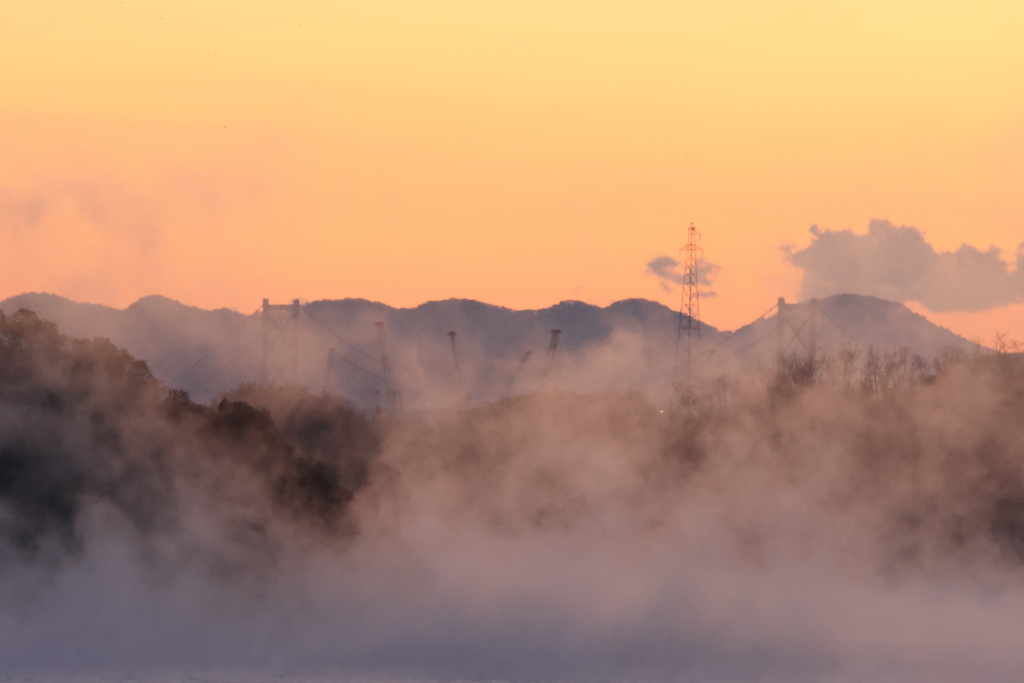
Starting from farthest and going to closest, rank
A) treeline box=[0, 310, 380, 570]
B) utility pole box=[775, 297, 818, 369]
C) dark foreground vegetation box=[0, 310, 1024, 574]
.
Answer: utility pole box=[775, 297, 818, 369] < dark foreground vegetation box=[0, 310, 1024, 574] < treeline box=[0, 310, 380, 570]

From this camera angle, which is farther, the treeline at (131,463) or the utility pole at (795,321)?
the utility pole at (795,321)

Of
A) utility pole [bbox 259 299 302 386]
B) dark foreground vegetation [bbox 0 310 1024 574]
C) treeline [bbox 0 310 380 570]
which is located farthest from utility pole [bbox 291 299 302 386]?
treeline [bbox 0 310 380 570]

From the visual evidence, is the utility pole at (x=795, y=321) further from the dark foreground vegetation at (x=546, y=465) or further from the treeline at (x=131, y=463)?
the treeline at (x=131, y=463)

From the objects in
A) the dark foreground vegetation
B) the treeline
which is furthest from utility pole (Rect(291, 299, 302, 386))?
the treeline

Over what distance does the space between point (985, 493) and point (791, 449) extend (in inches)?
490

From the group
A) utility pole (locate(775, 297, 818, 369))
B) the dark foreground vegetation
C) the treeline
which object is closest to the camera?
the treeline

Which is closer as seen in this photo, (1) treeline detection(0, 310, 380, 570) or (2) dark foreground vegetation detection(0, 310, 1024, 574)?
(1) treeline detection(0, 310, 380, 570)

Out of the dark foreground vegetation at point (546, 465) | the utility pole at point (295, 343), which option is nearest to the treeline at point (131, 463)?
the dark foreground vegetation at point (546, 465)

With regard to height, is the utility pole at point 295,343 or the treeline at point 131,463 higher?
the utility pole at point 295,343

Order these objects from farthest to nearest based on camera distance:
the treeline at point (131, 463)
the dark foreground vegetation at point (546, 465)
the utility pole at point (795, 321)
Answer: the utility pole at point (795, 321) → the dark foreground vegetation at point (546, 465) → the treeline at point (131, 463)

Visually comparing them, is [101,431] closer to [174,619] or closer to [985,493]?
[174,619]

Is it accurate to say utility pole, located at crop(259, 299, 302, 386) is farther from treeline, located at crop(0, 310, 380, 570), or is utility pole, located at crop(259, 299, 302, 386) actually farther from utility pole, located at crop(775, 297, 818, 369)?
treeline, located at crop(0, 310, 380, 570)

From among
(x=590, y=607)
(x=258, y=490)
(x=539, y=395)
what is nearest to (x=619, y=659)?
(x=590, y=607)

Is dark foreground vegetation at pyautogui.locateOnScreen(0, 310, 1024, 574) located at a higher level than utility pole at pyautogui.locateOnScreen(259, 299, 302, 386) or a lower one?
lower
